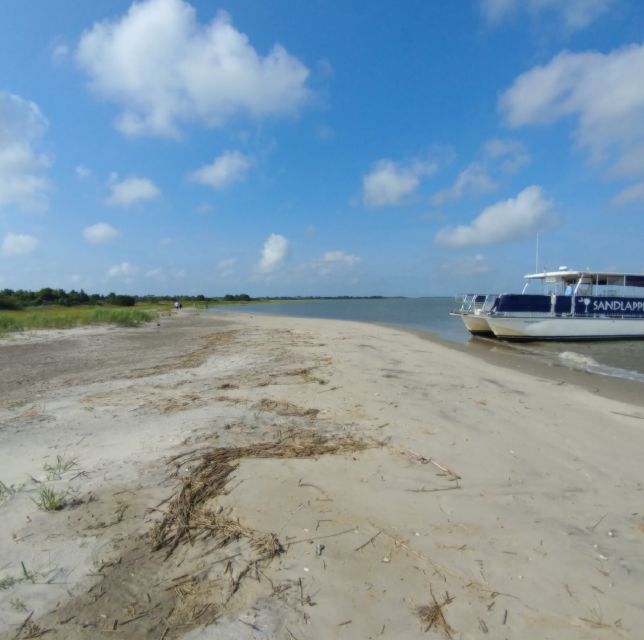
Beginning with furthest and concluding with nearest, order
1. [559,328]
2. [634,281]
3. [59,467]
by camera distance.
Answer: [634,281]
[559,328]
[59,467]

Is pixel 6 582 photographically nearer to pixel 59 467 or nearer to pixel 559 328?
pixel 59 467

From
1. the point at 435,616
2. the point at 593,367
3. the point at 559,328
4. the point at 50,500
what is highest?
the point at 559,328

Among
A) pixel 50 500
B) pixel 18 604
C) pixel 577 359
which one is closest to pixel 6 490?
pixel 50 500

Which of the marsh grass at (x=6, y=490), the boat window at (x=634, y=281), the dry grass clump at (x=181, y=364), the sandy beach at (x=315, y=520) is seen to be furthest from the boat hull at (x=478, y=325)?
the marsh grass at (x=6, y=490)

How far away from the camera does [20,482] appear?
3838 millimetres

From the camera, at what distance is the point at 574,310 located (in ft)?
80.4

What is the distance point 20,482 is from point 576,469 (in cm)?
638

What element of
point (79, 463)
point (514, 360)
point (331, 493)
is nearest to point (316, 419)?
point (331, 493)

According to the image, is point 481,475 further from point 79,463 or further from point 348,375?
point 348,375

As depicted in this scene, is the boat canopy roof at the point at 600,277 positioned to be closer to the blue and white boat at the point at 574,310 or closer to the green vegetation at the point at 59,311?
the blue and white boat at the point at 574,310

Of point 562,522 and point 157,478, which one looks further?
point 157,478

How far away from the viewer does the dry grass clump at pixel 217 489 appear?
3076 mm

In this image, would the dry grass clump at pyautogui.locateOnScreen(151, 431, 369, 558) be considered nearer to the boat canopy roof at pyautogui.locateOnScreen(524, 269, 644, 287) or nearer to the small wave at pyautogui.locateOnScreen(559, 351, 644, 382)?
the small wave at pyautogui.locateOnScreen(559, 351, 644, 382)

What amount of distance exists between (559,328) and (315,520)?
2574cm
